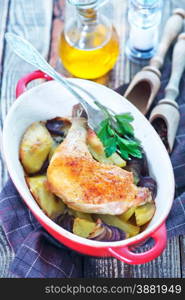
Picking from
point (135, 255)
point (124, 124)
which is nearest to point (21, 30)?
point (124, 124)

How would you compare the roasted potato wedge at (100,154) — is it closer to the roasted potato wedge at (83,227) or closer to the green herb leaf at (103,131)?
the green herb leaf at (103,131)

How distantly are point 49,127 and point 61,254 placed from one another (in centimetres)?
33

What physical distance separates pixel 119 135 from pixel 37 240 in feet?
1.12

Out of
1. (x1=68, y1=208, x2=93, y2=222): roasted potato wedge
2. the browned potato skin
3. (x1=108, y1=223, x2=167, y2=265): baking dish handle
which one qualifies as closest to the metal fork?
the browned potato skin

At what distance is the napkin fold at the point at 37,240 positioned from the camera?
1500mm

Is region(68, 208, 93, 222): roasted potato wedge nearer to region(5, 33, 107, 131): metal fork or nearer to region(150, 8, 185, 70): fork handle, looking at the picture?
region(5, 33, 107, 131): metal fork

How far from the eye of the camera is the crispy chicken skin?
1.41 m

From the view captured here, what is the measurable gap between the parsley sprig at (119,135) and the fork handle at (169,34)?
346 mm

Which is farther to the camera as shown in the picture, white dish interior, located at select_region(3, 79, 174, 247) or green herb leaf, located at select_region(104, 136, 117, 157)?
green herb leaf, located at select_region(104, 136, 117, 157)

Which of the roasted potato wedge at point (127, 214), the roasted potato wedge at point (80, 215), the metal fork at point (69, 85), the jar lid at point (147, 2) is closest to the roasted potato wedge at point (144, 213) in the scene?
the roasted potato wedge at point (127, 214)

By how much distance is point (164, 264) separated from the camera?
1605mm

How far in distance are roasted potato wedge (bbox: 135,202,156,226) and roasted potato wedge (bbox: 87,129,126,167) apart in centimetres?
13

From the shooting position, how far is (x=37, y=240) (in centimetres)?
152

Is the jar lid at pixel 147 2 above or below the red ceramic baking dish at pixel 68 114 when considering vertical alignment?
above
